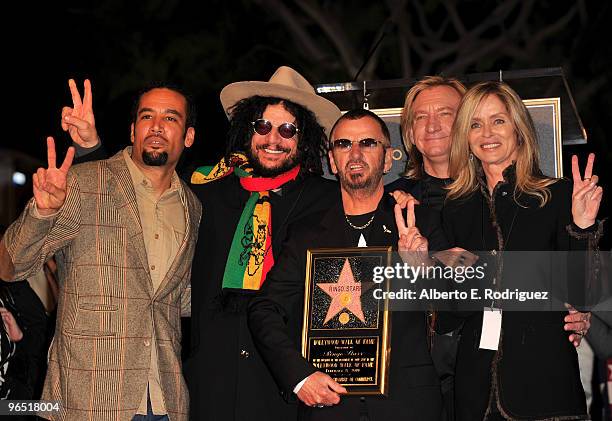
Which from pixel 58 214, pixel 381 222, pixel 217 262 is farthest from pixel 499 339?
pixel 58 214

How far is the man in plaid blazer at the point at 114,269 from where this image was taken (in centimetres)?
567

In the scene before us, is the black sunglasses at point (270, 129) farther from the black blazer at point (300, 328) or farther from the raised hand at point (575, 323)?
the raised hand at point (575, 323)

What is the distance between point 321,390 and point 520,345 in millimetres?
1131

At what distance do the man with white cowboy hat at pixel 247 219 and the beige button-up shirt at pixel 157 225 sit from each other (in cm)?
27

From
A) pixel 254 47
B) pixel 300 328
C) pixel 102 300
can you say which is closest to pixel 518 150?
pixel 300 328

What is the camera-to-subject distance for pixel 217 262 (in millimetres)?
6379

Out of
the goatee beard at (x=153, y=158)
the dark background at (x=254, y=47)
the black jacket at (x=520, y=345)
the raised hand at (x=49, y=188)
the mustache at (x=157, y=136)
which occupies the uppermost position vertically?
the dark background at (x=254, y=47)

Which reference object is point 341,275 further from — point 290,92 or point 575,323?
point 290,92

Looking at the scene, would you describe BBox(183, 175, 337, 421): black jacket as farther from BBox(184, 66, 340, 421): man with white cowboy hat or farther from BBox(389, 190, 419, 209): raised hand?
BBox(389, 190, 419, 209): raised hand

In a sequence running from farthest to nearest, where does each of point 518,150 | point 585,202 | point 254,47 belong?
point 254,47, point 518,150, point 585,202

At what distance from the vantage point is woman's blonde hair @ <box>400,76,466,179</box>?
6.76 m

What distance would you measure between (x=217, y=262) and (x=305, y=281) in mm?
928

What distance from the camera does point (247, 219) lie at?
6.36 m

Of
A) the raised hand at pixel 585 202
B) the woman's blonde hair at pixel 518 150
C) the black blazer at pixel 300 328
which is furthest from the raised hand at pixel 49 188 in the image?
the raised hand at pixel 585 202
